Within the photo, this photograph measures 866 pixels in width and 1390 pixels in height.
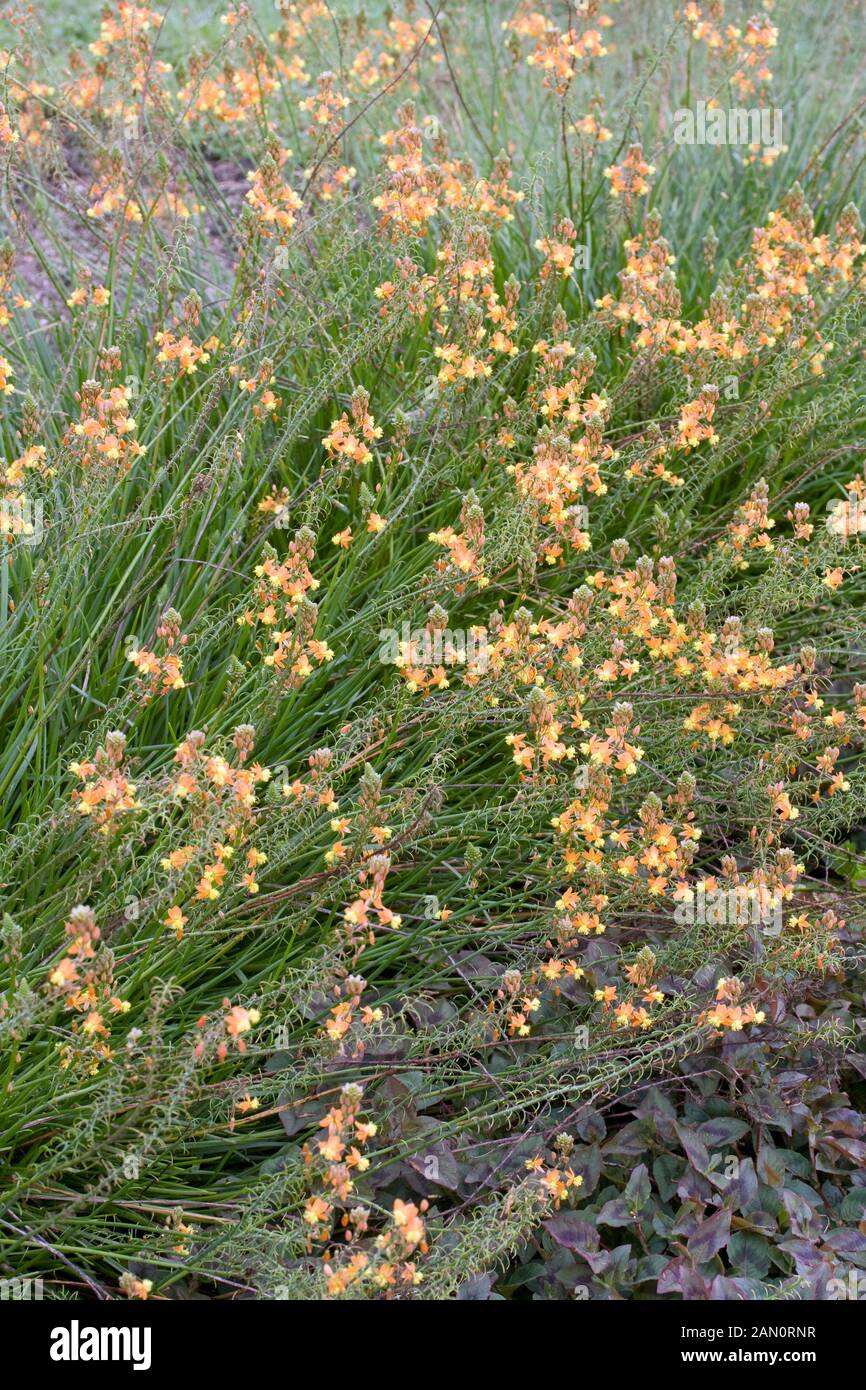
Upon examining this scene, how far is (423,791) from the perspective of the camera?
122 inches

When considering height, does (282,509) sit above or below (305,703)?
above

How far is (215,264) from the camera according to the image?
16.5 ft

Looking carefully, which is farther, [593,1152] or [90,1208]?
[593,1152]

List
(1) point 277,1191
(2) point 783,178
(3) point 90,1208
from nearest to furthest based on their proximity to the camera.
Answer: (1) point 277,1191
(3) point 90,1208
(2) point 783,178

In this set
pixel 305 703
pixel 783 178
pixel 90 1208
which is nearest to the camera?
pixel 90 1208

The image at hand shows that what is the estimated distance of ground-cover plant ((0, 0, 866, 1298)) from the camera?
7.99 feet

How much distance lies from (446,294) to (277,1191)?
2.28 m

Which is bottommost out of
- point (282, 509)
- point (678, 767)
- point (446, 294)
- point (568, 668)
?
point (678, 767)

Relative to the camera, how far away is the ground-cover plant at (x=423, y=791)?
2436 mm

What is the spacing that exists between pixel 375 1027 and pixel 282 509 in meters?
1.21

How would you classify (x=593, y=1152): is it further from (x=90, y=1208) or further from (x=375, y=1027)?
(x=90, y=1208)
